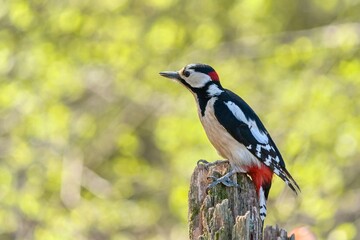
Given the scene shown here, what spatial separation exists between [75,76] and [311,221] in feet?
9.20

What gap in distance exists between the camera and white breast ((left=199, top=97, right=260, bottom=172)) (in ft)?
16.5

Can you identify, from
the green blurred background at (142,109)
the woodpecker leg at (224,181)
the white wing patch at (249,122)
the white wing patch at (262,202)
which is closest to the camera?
the woodpecker leg at (224,181)

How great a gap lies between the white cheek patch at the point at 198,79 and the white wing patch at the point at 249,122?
0.19 meters

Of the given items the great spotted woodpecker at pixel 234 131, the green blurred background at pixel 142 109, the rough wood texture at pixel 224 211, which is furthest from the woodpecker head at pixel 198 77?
the green blurred background at pixel 142 109

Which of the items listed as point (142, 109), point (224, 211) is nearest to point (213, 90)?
point (224, 211)

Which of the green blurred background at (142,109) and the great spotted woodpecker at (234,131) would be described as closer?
→ the great spotted woodpecker at (234,131)

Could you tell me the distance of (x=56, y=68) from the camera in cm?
929

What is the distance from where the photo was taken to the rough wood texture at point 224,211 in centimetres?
417

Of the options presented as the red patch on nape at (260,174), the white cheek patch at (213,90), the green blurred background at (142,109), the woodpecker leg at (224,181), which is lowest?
the woodpecker leg at (224,181)

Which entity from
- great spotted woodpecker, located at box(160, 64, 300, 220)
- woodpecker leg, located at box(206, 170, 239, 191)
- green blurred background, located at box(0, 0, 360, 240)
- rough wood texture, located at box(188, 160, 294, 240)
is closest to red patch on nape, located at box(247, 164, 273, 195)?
great spotted woodpecker, located at box(160, 64, 300, 220)

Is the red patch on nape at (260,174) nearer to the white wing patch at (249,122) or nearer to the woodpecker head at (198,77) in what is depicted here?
the white wing patch at (249,122)

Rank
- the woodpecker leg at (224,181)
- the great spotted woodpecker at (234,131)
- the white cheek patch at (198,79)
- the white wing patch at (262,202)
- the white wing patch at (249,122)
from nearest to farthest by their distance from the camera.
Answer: the woodpecker leg at (224,181)
the white wing patch at (262,202)
the great spotted woodpecker at (234,131)
the white wing patch at (249,122)
the white cheek patch at (198,79)

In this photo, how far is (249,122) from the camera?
5.22 meters

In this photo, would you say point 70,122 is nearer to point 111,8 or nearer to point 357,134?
point 111,8
